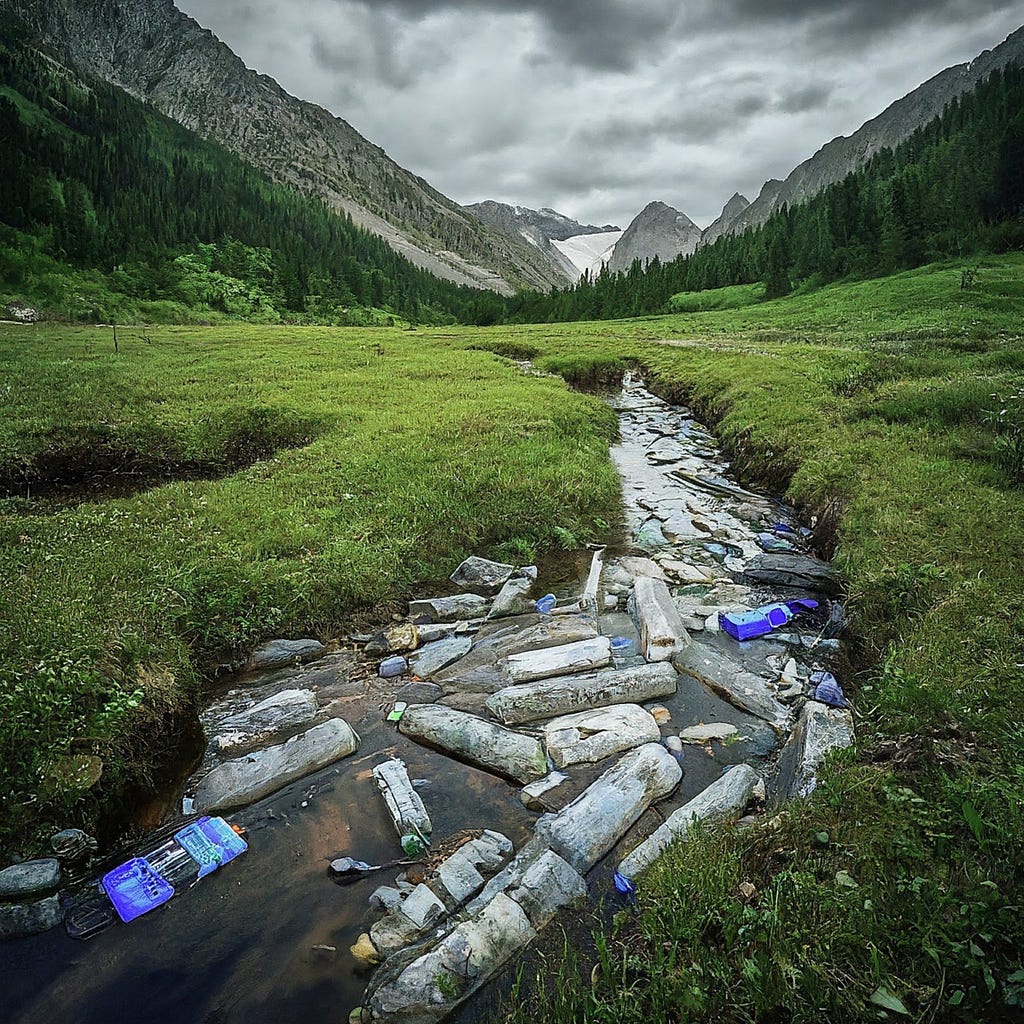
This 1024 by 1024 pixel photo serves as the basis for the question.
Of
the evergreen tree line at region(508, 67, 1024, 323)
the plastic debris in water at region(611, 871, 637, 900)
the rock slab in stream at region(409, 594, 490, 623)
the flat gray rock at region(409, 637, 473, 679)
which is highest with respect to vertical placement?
the evergreen tree line at region(508, 67, 1024, 323)

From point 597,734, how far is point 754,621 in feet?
11.0

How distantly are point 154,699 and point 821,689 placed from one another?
7343mm

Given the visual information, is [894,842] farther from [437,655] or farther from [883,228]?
[883,228]

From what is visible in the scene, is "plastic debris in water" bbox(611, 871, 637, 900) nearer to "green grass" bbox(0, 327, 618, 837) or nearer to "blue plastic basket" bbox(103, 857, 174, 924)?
"blue plastic basket" bbox(103, 857, 174, 924)

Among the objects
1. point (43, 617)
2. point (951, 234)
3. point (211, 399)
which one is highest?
point (951, 234)

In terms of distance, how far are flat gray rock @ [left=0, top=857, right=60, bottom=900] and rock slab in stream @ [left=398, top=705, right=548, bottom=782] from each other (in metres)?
2.99

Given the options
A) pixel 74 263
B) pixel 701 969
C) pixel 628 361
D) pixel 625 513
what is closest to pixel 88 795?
pixel 701 969

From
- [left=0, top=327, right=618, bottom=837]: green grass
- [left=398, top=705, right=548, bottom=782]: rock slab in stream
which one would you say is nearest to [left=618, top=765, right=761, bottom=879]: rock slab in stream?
[left=398, top=705, right=548, bottom=782]: rock slab in stream

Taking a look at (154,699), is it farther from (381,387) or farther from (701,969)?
(381,387)

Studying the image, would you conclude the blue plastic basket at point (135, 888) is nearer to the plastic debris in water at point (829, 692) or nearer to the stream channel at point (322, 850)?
the stream channel at point (322, 850)

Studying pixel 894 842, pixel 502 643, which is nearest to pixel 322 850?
pixel 502 643

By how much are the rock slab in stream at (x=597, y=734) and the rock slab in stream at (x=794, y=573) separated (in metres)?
4.40

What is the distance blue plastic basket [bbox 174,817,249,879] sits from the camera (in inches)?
184

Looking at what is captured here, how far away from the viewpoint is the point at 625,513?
1277cm
